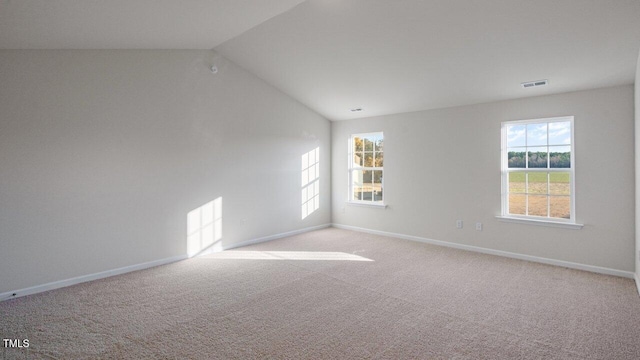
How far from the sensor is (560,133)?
432cm

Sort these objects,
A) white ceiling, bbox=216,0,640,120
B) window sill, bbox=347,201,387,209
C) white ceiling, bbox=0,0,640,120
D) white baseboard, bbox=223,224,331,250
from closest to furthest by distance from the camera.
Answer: white ceiling, bbox=0,0,640,120 → white ceiling, bbox=216,0,640,120 → white baseboard, bbox=223,224,331,250 → window sill, bbox=347,201,387,209

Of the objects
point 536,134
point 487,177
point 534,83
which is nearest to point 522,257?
point 487,177

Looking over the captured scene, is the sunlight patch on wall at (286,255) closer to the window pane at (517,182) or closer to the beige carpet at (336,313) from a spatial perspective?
the beige carpet at (336,313)

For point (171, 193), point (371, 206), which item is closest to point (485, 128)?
point (371, 206)

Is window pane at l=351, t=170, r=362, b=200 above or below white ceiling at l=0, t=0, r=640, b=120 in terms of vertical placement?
below

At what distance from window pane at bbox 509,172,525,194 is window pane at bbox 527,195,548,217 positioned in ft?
0.51

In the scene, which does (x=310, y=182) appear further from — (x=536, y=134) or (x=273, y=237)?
(x=536, y=134)

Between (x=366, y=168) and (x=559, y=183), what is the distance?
3133 mm

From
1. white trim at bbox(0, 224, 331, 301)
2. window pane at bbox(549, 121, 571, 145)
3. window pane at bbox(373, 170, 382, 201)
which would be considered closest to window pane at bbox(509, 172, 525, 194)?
window pane at bbox(549, 121, 571, 145)

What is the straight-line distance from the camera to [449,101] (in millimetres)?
5051

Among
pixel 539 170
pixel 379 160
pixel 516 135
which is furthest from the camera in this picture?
pixel 379 160

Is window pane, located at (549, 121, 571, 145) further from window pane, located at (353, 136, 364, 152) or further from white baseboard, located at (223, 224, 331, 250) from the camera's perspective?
white baseboard, located at (223, 224, 331, 250)

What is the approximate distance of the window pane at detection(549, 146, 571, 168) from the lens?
168 inches

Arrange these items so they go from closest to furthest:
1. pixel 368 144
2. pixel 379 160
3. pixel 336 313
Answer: pixel 336 313 → pixel 379 160 → pixel 368 144
